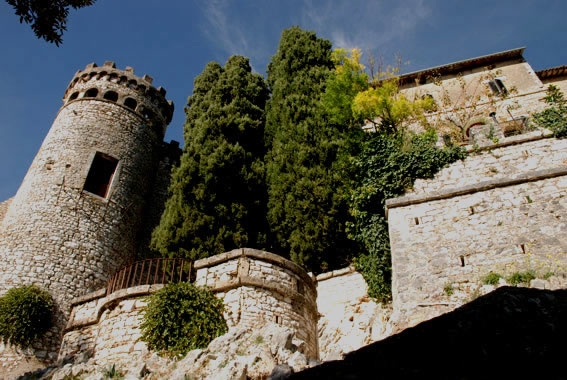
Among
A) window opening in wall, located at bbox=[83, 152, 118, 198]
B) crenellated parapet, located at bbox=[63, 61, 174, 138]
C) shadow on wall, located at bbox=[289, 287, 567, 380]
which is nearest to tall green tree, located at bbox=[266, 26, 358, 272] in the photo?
crenellated parapet, located at bbox=[63, 61, 174, 138]

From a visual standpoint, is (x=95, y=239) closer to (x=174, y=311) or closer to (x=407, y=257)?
(x=174, y=311)

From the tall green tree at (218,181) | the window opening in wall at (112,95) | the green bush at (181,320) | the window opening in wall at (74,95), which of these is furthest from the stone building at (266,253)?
the tall green tree at (218,181)

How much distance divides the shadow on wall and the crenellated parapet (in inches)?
649

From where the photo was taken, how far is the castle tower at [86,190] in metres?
12.9

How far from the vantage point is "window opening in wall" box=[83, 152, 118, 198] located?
15.4m

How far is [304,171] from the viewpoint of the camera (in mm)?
13211

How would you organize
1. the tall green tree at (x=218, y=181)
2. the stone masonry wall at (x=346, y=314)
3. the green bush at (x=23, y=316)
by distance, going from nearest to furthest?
the stone masonry wall at (x=346, y=314) → the green bush at (x=23, y=316) → the tall green tree at (x=218, y=181)

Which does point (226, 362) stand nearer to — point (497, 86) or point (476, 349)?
point (476, 349)

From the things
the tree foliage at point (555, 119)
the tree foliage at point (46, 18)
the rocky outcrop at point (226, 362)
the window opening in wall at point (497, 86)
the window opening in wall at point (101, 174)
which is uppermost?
the window opening in wall at point (497, 86)

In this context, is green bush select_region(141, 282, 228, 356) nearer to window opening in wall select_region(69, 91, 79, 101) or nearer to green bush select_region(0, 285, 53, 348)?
green bush select_region(0, 285, 53, 348)

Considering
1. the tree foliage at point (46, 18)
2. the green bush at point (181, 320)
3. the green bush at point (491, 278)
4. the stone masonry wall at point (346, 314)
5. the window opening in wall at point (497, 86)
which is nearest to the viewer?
the tree foliage at point (46, 18)

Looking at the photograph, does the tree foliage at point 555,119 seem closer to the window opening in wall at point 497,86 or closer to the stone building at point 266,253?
the stone building at point 266,253

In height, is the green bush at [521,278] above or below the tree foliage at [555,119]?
below

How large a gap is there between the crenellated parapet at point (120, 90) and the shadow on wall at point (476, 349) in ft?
54.1
